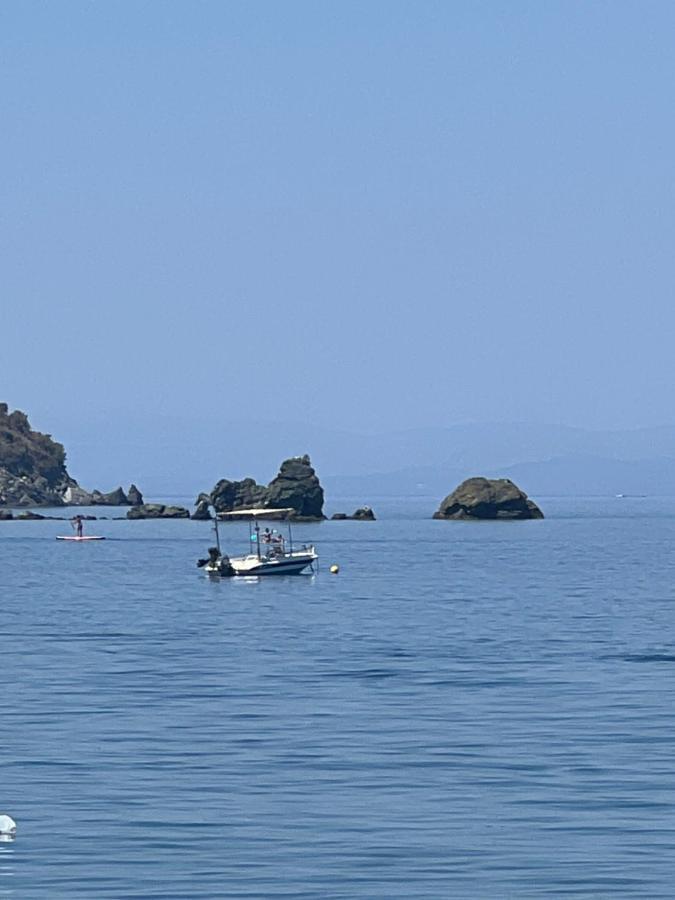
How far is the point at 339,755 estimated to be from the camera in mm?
42406

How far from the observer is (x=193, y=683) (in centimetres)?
5797

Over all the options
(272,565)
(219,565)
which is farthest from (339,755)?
(272,565)

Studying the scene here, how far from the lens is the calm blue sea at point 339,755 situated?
103 ft

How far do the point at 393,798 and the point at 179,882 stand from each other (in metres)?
7.58

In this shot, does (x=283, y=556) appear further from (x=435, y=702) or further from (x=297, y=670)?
(x=435, y=702)

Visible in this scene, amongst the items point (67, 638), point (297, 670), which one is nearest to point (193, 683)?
point (297, 670)

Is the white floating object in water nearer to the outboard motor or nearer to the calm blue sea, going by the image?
the calm blue sea

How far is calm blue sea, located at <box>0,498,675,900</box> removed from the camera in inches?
1230

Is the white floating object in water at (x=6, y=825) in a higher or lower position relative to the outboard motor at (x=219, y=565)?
lower

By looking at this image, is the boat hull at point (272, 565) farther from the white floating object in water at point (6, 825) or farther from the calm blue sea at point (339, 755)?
the white floating object in water at point (6, 825)

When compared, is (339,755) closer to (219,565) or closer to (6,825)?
(6,825)

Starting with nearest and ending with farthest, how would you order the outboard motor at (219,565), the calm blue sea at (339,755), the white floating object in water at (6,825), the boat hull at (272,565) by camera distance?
the calm blue sea at (339,755) < the white floating object in water at (6,825) < the outboard motor at (219,565) < the boat hull at (272,565)

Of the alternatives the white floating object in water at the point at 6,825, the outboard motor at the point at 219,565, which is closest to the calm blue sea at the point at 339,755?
the white floating object in water at the point at 6,825

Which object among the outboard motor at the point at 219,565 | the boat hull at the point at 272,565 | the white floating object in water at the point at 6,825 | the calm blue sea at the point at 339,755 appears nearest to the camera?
the calm blue sea at the point at 339,755
